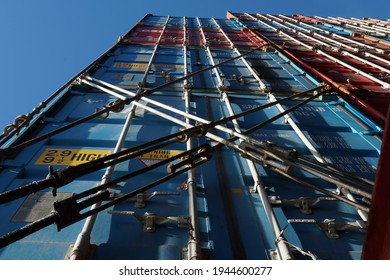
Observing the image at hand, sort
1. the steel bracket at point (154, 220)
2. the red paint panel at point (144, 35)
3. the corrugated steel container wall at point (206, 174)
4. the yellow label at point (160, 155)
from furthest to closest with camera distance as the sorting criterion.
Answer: the red paint panel at point (144, 35)
the yellow label at point (160, 155)
the steel bracket at point (154, 220)
the corrugated steel container wall at point (206, 174)

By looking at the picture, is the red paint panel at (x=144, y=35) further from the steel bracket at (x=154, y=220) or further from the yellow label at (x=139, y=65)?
the steel bracket at (x=154, y=220)

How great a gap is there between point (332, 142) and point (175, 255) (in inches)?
103

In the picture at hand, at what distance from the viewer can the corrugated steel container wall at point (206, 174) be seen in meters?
2.46

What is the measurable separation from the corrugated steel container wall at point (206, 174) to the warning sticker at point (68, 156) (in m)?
0.01

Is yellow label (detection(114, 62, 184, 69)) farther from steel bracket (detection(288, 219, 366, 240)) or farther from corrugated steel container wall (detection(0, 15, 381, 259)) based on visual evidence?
steel bracket (detection(288, 219, 366, 240))

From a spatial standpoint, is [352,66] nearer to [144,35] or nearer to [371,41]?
[371,41]

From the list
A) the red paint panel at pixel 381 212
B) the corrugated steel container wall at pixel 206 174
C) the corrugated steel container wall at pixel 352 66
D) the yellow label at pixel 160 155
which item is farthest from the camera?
the corrugated steel container wall at pixel 352 66

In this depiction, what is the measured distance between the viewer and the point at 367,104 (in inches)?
173

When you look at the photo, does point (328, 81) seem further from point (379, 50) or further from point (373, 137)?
point (379, 50)

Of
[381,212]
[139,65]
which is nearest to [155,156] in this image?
[381,212]

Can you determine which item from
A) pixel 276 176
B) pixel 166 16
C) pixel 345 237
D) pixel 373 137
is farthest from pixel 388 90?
pixel 166 16

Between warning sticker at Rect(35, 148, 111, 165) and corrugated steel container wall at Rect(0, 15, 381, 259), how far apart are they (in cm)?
1

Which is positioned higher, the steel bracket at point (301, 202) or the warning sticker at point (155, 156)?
the warning sticker at point (155, 156)

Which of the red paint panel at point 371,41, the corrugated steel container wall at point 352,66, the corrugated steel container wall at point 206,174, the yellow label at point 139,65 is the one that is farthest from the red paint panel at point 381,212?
the red paint panel at point 371,41
